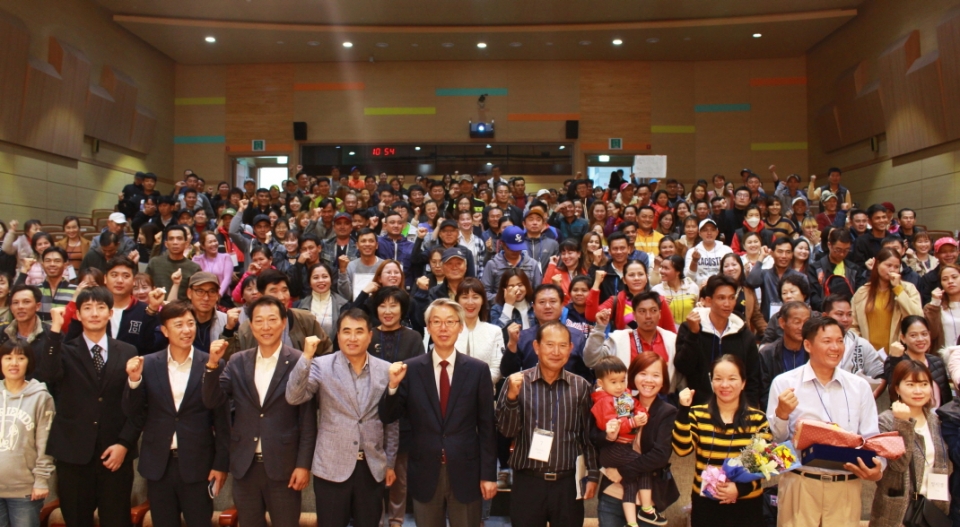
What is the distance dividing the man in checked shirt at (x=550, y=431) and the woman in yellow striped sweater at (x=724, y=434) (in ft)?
1.53

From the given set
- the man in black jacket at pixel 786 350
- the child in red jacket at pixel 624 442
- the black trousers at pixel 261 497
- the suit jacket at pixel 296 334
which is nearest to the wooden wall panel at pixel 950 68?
the man in black jacket at pixel 786 350

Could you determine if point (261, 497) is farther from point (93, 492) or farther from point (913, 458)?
point (913, 458)

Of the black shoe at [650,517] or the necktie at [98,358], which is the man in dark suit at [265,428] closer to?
the necktie at [98,358]

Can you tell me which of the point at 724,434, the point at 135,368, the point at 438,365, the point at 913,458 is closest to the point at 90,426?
the point at 135,368

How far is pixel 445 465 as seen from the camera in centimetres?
325

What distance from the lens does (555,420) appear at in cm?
323

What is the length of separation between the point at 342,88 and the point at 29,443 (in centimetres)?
1156

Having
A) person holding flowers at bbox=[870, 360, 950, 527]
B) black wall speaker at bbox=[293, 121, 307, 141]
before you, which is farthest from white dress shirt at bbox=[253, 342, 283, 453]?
black wall speaker at bbox=[293, 121, 307, 141]

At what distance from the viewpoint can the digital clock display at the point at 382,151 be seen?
46.4 ft

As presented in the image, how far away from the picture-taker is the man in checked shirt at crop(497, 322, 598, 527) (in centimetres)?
320

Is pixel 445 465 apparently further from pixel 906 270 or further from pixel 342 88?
pixel 342 88

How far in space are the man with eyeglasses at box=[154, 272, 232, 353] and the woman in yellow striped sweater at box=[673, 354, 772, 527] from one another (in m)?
2.71

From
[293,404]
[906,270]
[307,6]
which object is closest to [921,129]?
[906,270]

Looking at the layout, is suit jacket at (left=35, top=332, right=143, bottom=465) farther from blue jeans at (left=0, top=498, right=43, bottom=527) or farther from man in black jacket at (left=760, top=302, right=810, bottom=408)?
man in black jacket at (left=760, top=302, right=810, bottom=408)
